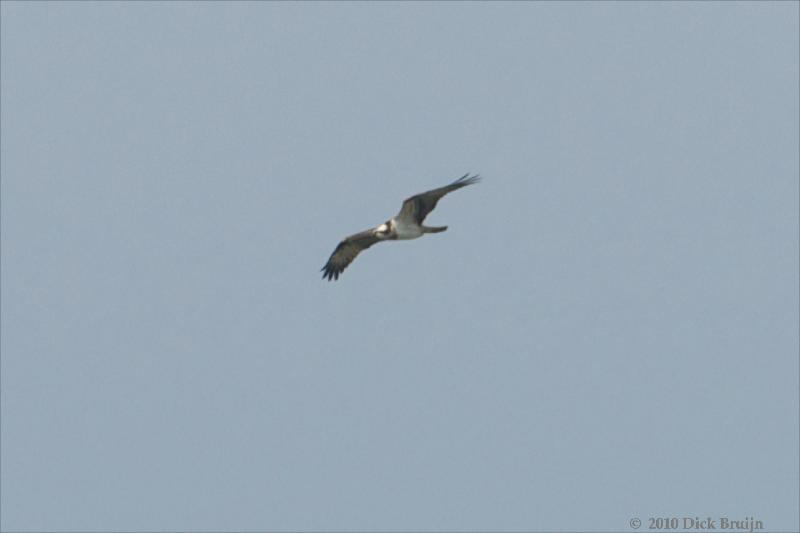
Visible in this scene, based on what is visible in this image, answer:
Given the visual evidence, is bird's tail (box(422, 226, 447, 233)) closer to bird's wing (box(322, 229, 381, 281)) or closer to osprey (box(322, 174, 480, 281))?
osprey (box(322, 174, 480, 281))

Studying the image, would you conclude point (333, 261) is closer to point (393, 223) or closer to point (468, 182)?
point (393, 223)

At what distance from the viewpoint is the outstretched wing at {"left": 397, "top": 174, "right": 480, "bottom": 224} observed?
102ft

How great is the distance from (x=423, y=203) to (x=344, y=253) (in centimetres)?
456

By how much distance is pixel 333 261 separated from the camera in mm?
35938


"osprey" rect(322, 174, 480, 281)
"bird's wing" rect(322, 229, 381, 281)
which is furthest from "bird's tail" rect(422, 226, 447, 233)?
"bird's wing" rect(322, 229, 381, 281)

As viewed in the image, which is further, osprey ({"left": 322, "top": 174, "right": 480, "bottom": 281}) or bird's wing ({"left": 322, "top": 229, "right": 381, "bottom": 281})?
bird's wing ({"left": 322, "top": 229, "right": 381, "bottom": 281})

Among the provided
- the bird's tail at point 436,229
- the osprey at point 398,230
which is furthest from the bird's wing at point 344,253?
the bird's tail at point 436,229

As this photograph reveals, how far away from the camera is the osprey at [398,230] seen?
3158 centimetres

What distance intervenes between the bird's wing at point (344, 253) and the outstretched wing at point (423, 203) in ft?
8.49

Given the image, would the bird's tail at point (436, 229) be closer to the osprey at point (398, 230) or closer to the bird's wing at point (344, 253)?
the osprey at point (398, 230)

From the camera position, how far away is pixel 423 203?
31.9 metres

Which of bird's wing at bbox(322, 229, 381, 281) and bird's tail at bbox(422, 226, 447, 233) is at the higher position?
bird's wing at bbox(322, 229, 381, 281)

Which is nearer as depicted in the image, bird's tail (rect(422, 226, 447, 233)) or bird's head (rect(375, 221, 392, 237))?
bird's tail (rect(422, 226, 447, 233))

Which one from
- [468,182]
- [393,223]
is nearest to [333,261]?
[393,223]
